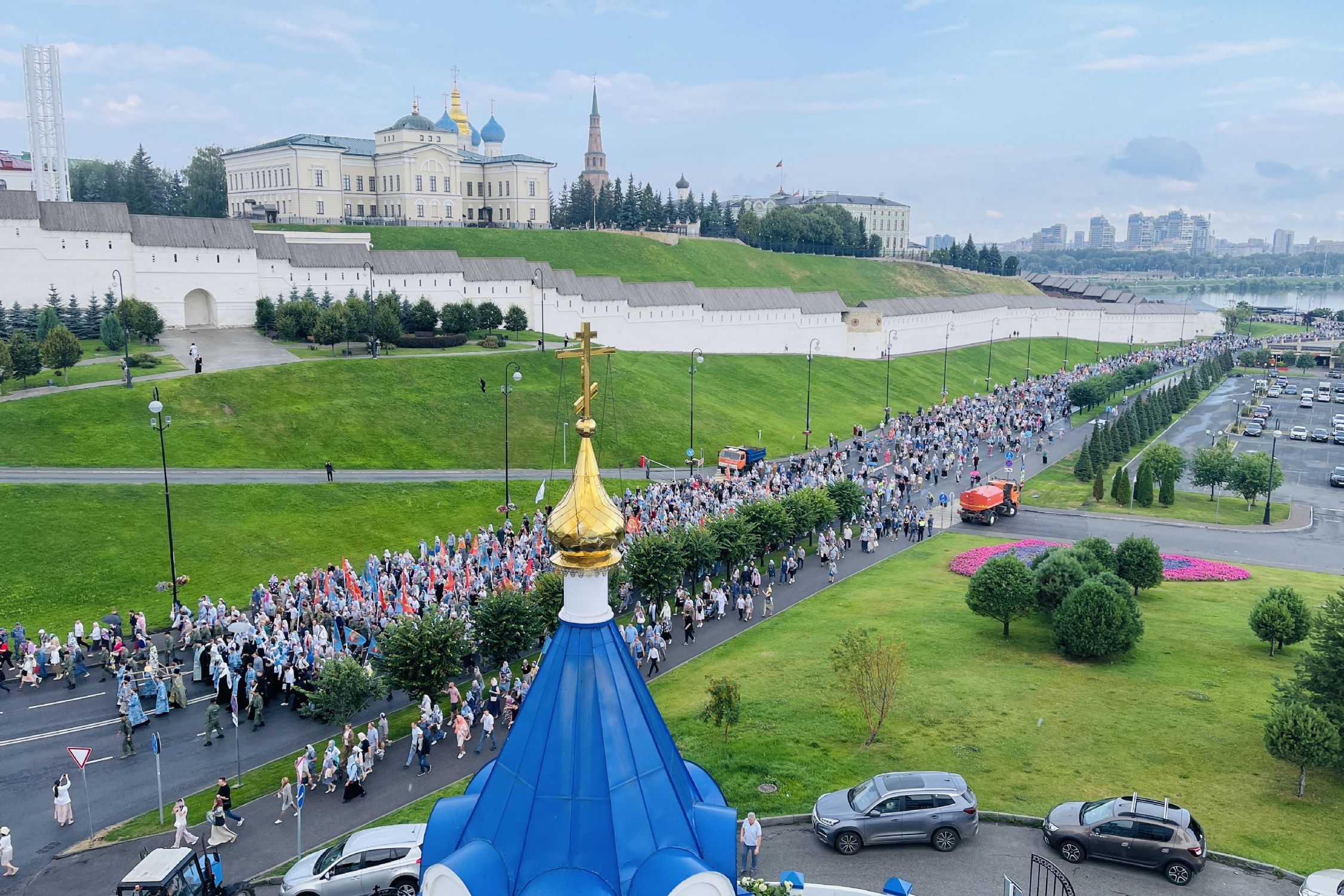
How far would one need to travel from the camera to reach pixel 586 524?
7.23 m

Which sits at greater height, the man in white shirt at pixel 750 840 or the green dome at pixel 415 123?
the green dome at pixel 415 123

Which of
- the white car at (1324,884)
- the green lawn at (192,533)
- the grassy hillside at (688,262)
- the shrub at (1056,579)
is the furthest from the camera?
the grassy hillside at (688,262)

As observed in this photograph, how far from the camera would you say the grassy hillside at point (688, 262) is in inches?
3187

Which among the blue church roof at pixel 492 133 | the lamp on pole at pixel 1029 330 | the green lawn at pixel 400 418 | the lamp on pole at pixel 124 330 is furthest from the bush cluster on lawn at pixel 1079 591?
the blue church roof at pixel 492 133

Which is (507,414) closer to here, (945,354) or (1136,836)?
(1136,836)

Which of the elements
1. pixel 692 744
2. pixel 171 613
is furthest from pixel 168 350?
pixel 692 744

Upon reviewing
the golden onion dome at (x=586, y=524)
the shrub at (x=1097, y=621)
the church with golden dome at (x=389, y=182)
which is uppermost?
the church with golden dome at (x=389, y=182)

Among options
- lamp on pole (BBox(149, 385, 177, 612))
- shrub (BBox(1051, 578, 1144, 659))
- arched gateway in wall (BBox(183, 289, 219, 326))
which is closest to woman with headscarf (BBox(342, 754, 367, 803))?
lamp on pole (BBox(149, 385, 177, 612))

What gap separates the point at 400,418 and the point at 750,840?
31849mm

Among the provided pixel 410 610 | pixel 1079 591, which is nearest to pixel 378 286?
pixel 410 610

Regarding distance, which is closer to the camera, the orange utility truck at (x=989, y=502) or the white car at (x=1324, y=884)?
the white car at (x=1324, y=884)

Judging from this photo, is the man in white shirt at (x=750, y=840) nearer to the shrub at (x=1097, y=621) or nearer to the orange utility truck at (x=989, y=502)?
the shrub at (x=1097, y=621)

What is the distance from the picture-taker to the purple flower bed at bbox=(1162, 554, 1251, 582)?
29625 mm

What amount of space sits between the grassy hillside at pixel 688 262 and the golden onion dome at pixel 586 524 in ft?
238
